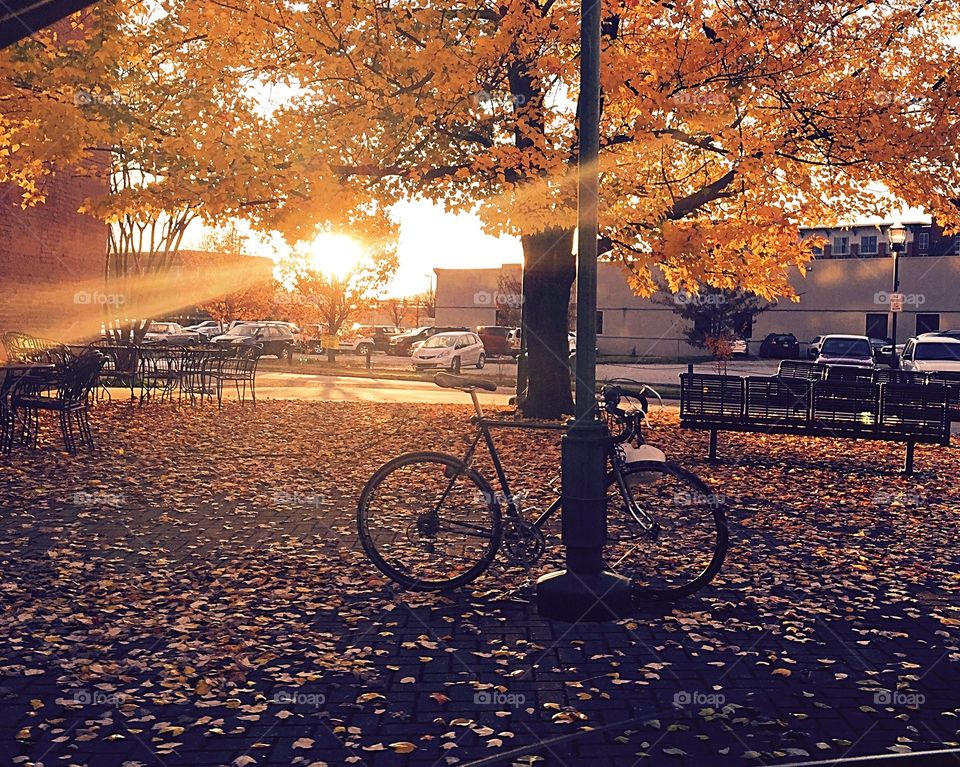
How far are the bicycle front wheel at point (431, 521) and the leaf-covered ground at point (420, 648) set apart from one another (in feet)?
0.73

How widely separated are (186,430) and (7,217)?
8.57 m

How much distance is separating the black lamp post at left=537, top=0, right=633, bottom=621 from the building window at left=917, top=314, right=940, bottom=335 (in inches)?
2171

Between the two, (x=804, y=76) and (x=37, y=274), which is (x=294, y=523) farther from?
(x=37, y=274)

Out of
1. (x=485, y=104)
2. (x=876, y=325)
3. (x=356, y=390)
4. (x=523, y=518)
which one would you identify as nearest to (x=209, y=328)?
(x=356, y=390)

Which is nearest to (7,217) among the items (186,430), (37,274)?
(37,274)

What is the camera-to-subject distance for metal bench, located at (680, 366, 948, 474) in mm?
11500

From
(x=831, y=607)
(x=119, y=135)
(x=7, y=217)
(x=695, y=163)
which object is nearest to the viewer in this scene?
(x=831, y=607)

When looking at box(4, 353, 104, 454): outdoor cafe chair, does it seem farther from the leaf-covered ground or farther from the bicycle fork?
the bicycle fork

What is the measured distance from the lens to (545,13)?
525 inches

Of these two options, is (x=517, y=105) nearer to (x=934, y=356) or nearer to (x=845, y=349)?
(x=934, y=356)

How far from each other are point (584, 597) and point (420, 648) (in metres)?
1.12

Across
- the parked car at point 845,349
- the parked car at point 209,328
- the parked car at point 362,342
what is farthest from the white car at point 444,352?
the parked car at point 209,328

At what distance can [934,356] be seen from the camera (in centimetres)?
2822

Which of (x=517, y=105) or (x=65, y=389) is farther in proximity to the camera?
(x=517, y=105)
